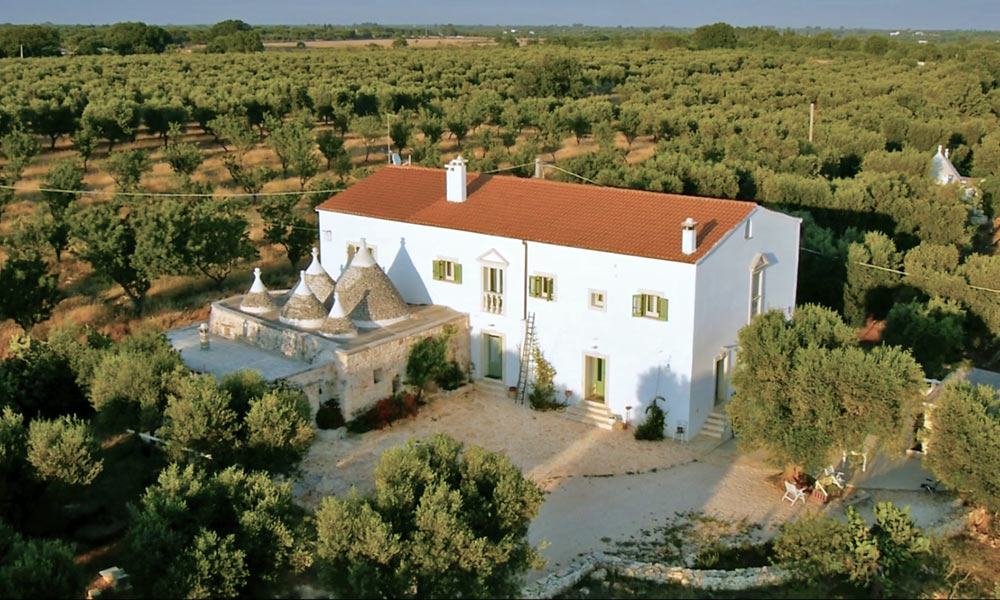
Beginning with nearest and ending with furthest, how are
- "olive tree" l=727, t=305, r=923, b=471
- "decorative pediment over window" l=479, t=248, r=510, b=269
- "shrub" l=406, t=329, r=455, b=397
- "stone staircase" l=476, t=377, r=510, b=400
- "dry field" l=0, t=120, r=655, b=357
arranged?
"olive tree" l=727, t=305, r=923, b=471 < "shrub" l=406, t=329, r=455, b=397 < "decorative pediment over window" l=479, t=248, r=510, b=269 < "stone staircase" l=476, t=377, r=510, b=400 < "dry field" l=0, t=120, r=655, b=357

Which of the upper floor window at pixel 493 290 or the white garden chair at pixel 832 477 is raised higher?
the upper floor window at pixel 493 290

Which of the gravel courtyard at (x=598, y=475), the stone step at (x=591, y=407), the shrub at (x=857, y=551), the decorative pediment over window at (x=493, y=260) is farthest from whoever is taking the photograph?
the decorative pediment over window at (x=493, y=260)

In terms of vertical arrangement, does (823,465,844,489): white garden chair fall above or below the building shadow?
below

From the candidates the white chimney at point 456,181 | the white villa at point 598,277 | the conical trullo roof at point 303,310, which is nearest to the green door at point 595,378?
the white villa at point 598,277

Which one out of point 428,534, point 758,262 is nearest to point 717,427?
point 758,262

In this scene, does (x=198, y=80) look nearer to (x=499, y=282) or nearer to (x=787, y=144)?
(x=787, y=144)

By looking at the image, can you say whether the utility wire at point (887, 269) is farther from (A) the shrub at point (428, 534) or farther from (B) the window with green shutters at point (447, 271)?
(A) the shrub at point (428, 534)

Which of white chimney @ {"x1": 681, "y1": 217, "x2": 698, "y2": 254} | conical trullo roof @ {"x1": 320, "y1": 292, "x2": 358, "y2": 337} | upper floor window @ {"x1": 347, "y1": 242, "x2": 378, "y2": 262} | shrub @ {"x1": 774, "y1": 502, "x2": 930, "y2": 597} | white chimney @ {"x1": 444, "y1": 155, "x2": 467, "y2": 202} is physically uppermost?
white chimney @ {"x1": 444, "y1": 155, "x2": 467, "y2": 202}

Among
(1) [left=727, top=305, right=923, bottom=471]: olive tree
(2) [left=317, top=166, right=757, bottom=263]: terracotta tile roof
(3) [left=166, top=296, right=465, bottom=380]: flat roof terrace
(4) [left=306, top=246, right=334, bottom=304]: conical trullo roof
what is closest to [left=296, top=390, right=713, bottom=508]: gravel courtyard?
(3) [left=166, top=296, right=465, bottom=380]: flat roof terrace

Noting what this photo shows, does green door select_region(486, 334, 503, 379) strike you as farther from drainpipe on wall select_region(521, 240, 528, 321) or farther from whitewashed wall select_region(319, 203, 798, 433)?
drainpipe on wall select_region(521, 240, 528, 321)
